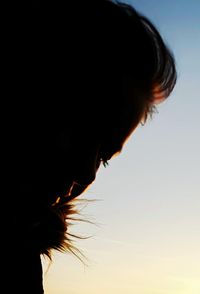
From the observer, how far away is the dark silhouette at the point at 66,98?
2332 mm

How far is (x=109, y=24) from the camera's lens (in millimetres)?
2719

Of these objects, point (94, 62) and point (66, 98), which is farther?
point (94, 62)

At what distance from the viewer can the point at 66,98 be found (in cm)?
243

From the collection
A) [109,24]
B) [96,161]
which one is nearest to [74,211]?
[96,161]

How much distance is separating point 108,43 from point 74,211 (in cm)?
169

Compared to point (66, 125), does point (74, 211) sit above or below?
below

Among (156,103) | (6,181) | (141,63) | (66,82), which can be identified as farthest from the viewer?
(156,103)

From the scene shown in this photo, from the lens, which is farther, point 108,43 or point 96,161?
point 96,161

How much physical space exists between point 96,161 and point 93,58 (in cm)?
73

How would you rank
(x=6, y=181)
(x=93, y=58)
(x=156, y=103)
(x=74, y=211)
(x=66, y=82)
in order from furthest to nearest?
(x=74, y=211) < (x=156, y=103) < (x=93, y=58) < (x=66, y=82) < (x=6, y=181)

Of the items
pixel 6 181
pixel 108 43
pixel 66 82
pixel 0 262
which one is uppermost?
pixel 108 43

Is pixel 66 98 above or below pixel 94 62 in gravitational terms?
below

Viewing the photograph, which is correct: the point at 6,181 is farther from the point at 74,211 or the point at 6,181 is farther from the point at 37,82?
the point at 74,211

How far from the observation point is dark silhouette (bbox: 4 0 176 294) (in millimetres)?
2332
